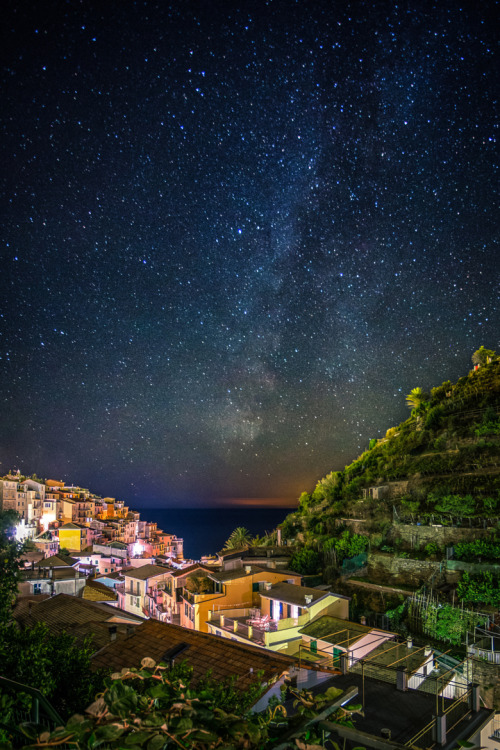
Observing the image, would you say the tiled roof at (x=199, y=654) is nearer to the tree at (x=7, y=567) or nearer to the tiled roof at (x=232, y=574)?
the tree at (x=7, y=567)

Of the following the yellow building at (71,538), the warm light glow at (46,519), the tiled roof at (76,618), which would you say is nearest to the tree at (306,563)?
the tiled roof at (76,618)

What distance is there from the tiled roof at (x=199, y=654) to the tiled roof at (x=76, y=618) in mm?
885

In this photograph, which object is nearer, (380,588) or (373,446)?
(380,588)

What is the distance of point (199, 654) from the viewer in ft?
36.4

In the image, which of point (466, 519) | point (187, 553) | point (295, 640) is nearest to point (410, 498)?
point (466, 519)

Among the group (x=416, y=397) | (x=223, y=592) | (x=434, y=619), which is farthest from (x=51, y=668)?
(x=416, y=397)

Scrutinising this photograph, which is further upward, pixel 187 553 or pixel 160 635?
pixel 160 635

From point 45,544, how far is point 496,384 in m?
48.2

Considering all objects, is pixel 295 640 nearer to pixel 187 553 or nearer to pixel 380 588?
pixel 380 588

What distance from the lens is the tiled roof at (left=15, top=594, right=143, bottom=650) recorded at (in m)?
13.3

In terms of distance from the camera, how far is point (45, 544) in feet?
160

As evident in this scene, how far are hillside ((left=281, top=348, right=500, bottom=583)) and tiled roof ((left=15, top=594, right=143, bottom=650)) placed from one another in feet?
48.8

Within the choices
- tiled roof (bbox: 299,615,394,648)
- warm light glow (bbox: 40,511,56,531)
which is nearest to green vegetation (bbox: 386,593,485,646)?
tiled roof (bbox: 299,615,394,648)

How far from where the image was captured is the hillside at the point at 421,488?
959 inches
